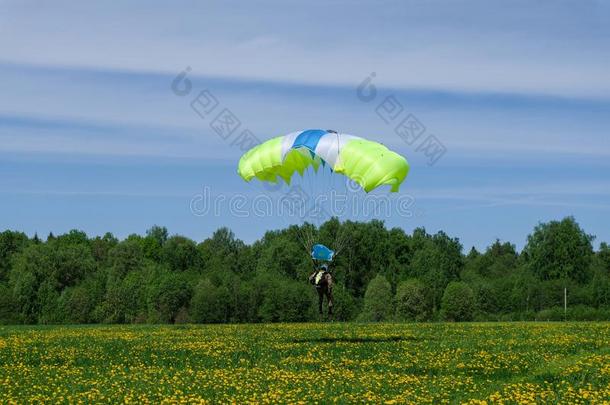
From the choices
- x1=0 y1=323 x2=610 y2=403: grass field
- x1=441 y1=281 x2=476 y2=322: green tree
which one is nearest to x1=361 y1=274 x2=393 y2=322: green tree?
x1=441 y1=281 x2=476 y2=322: green tree

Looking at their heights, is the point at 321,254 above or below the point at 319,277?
above

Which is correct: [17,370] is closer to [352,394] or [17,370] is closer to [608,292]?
[352,394]

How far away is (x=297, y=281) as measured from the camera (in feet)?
334

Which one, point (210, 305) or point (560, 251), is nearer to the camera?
point (210, 305)

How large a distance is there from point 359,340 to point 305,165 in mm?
6607

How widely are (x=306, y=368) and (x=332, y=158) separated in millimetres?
8876

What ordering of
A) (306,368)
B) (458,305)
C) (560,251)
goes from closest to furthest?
(306,368) < (458,305) < (560,251)

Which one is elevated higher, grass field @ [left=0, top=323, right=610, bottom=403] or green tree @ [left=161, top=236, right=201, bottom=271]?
green tree @ [left=161, top=236, right=201, bottom=271]

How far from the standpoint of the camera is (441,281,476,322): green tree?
8575 cm

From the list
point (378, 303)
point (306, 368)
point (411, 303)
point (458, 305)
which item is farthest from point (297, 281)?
point (306, 368)

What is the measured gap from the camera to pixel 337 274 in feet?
372

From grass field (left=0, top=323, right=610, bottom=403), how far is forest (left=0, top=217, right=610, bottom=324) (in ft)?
116

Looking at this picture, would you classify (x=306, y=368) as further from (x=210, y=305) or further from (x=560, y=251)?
(x=560, y=251)

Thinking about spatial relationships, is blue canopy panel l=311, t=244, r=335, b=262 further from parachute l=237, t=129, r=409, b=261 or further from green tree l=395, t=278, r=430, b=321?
green tree l=395, t=278, r=430, b=321
